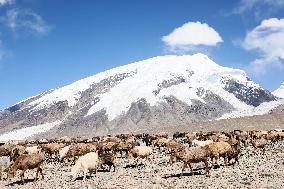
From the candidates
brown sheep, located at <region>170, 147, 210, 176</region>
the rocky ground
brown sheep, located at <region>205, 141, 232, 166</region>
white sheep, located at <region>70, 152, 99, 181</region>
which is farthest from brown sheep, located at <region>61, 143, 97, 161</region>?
brown sheep, located at <region>170, 147, 210, 176</region>

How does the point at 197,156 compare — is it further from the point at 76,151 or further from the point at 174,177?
the point at 76,151

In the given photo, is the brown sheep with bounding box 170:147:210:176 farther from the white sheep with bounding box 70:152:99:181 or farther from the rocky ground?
the white sheep with bounding box 70:152:99:181

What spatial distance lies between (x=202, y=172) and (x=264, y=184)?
519cm

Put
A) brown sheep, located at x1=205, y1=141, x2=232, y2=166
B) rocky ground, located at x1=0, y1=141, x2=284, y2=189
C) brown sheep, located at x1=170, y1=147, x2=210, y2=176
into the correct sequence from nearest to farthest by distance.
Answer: rocky ground, located at x1=0, y1=141, x2=284, y2=189
brown sheep, located at x1=170, y1=147, x2=210, y2=176
brown sheep, located at x1=205, y1=141, x2=232, y2=166

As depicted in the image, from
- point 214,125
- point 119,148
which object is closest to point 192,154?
point 119,148

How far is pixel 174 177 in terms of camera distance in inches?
1080

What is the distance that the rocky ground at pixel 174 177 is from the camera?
79.8 feet

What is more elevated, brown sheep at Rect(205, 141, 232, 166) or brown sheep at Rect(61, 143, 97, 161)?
brown sheep at Rect(61, 143, 97, 161)

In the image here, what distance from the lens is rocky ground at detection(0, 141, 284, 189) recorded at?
24.3m

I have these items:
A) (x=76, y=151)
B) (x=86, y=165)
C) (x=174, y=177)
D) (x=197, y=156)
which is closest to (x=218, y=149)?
(x=197, y=156)

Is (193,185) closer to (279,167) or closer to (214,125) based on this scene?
(279,167)

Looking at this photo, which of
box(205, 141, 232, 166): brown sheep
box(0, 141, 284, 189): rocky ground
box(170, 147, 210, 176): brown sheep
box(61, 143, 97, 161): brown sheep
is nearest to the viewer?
box(0, 141, 284, 189): rocky ground

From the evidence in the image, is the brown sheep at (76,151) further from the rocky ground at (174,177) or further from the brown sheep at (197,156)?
the brown sheep at (197,156)

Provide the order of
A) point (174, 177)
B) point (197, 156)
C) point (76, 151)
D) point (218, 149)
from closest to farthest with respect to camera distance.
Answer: point (197, 156) < point (174, 177) < point (218, 149) < point (76, 151)
